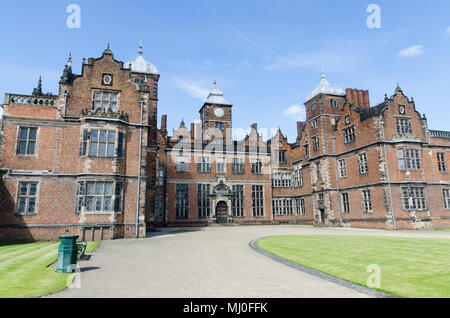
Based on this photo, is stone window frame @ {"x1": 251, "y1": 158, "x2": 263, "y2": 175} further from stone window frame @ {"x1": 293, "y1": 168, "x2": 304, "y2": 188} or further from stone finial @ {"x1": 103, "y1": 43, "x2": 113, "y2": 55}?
stone finial @ {"x1": 103, "y1": 43, "x2": 113, "y2": 55}

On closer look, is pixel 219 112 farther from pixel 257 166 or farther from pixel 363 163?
pixel 363 163

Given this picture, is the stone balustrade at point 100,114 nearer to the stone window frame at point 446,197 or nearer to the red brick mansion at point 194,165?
the red brick mansion at point 194,165

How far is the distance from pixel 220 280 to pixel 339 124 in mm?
31525

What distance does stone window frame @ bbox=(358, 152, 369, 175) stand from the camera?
30.1 meters

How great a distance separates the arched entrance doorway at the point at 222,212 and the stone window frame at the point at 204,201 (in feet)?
4.29

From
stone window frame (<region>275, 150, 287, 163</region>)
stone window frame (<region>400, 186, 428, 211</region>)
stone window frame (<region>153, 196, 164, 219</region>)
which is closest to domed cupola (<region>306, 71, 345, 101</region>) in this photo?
stone window frame (<region>275, 150, 287, 163</region>)

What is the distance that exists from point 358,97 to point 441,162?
38.6ft

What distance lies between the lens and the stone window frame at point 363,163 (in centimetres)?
3010

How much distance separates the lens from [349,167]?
3266cm

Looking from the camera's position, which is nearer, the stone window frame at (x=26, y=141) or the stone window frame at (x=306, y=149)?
the stone window frame at (x=26, y=141)

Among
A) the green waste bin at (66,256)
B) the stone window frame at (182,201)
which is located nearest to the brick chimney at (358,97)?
the stone window frame at (182,201)

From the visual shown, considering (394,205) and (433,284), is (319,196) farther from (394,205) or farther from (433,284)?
(433,284)

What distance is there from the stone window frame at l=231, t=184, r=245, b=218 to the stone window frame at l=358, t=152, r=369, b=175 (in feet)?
48.7
